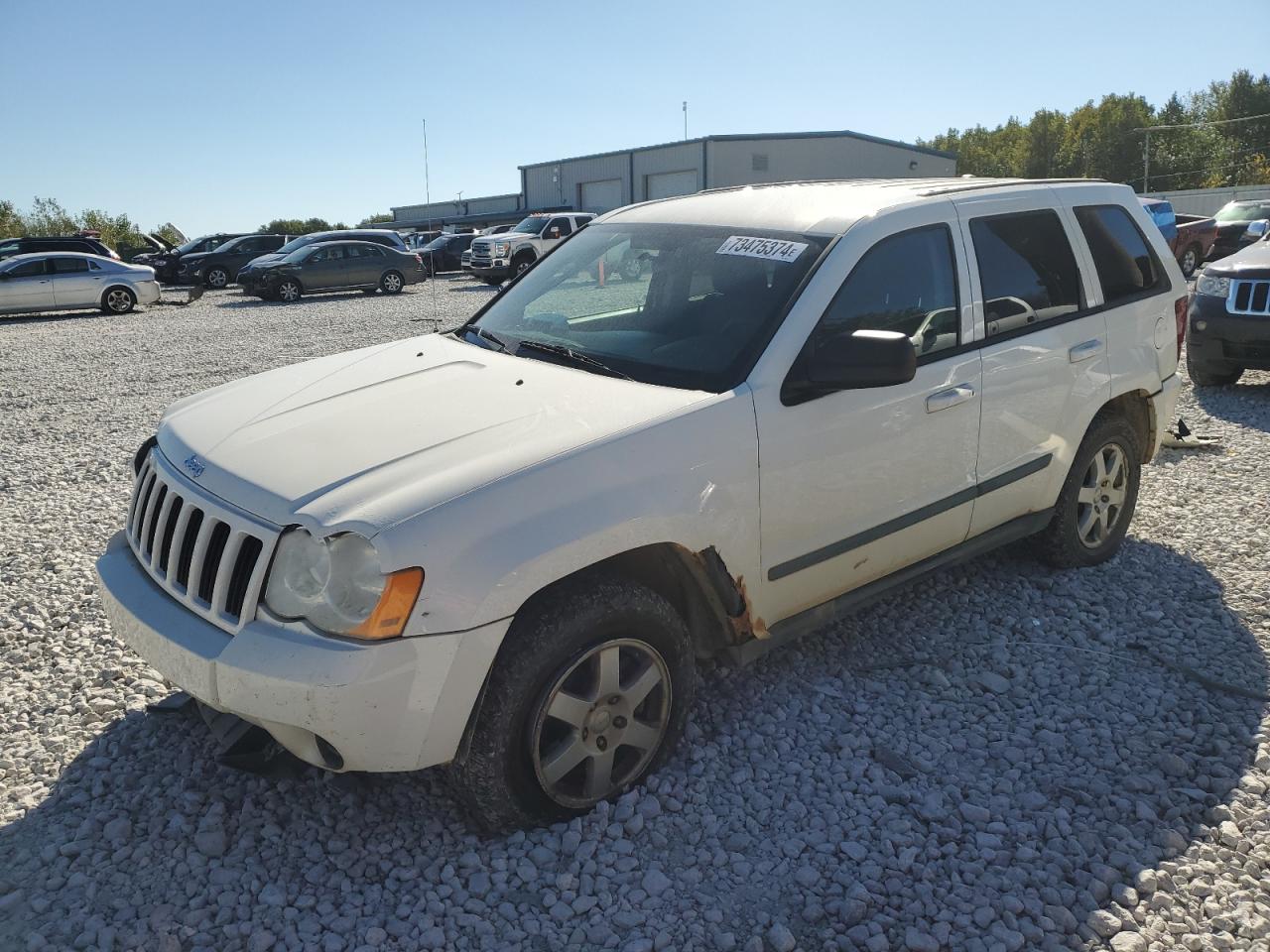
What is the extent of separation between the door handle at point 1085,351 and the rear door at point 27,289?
829 inches

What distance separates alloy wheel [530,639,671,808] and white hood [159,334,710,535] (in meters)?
0.67

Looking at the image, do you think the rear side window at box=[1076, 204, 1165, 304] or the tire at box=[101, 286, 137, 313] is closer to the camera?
the rear side window at box=[1076, 204, 1165, 304]

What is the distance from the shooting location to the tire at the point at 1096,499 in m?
4.74

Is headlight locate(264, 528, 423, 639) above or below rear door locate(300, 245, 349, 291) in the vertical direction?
below

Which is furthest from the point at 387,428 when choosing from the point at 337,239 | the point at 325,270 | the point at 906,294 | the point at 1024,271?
the point at 337,239

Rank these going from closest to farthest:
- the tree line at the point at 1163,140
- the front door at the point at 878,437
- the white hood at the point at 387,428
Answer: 1. the white hood at the point at 387,428
2. the front door at the point at 878,437
3. the tree line at the point at 1163,140

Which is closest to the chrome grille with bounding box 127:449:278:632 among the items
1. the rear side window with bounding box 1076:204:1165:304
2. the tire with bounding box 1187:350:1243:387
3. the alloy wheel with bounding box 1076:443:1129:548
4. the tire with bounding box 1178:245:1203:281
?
the alloy wheel with bounding box 1076:443:1129:548

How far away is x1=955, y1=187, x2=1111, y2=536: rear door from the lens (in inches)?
160

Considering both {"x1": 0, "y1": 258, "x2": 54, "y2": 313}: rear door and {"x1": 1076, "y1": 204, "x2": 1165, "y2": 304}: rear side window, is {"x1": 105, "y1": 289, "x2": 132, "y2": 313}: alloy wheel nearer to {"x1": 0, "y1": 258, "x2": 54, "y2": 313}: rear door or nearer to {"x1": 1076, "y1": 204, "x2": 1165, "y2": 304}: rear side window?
{"x1": 0, "y1": 258, "x2": 54, "y2": 313}: rear door

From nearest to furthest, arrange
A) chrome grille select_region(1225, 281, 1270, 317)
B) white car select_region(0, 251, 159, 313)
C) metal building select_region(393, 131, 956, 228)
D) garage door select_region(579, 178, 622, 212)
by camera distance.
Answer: chrome grille select_region(1225, 281, 1270, 317), white car select_region(0, 251, 159, 313), metal building select_region(393, 131, 956, 228), garage door select_region(579, 178, 622, 212)

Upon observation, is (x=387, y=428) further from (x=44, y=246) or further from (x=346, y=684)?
(x=44, y=246)

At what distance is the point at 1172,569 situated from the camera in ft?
16.6

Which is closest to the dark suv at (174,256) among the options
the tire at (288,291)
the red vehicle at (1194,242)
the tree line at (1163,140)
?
the tire at (288,291)

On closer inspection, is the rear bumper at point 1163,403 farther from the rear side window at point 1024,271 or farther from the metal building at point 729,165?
the metal building at point 729,165
